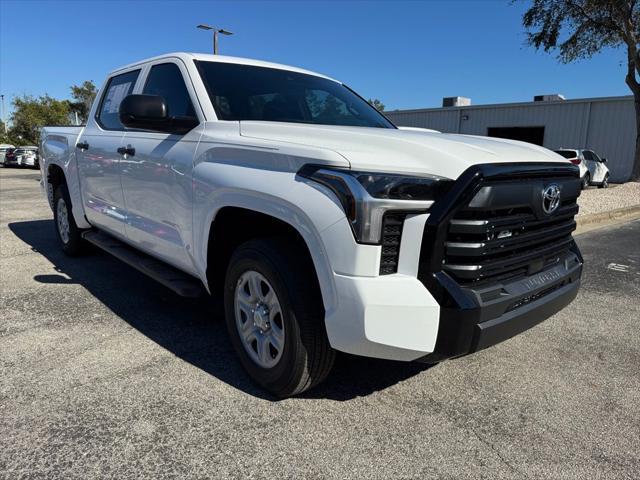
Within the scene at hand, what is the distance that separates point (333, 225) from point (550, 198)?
1194 mm

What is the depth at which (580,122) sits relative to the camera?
24.8m

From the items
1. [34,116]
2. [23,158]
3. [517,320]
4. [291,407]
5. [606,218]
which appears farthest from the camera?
[34,116]

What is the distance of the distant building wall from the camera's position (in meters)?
23.6

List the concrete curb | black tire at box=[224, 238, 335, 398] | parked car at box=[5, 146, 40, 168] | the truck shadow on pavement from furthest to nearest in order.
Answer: parked car at box=[5, 146, 40, 168], the concrete curb, the truck shadow on pavement, black tire at box=[224, 238, 335, 398]

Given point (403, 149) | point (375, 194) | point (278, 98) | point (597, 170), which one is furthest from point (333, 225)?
point (597, 170)

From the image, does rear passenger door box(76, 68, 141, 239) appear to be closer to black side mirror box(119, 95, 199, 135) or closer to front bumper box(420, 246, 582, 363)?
black side mirror box(119, 95, 199, 135)

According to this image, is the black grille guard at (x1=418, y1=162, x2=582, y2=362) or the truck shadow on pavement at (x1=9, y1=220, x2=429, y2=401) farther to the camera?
the truck shadow on pavement at (x1=9, y1=220, x2=429, y2=401)

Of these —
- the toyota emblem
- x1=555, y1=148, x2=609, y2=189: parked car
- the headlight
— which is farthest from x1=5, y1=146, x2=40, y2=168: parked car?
the toyota emblem

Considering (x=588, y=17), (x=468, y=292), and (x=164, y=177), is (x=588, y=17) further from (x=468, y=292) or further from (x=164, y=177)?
(x=468, y=292)

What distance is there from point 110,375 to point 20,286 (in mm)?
2406

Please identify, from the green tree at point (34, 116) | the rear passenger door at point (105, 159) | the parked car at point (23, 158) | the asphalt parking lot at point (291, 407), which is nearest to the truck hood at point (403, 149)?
the asphalt parking lot at point (291, 407)

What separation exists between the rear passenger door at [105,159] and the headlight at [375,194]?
253cm

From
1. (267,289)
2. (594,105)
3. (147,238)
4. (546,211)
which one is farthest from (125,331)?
(594,105)

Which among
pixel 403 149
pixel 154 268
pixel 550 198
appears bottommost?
pixel 154 268
